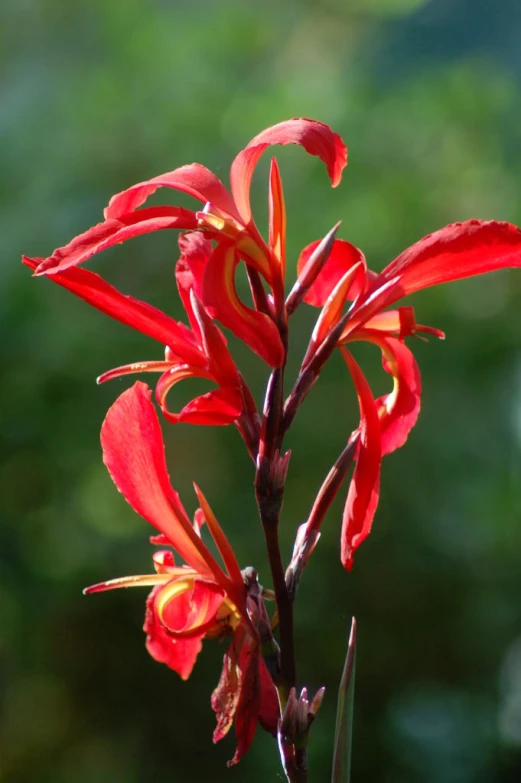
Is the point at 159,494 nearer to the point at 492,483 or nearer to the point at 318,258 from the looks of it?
the point at 318,258

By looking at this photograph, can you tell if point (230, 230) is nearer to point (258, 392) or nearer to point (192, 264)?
point (192, 264)

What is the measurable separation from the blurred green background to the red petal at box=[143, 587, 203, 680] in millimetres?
944

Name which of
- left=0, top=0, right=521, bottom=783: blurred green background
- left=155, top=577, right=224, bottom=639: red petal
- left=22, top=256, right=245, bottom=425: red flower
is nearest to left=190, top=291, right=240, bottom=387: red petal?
left=22, top=256, right=245, bottom=425: red flower

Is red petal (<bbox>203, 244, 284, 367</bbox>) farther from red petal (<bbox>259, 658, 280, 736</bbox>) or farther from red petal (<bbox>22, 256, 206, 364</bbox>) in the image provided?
red petal (<bbox>259, 658, 280, 736</bbox>)

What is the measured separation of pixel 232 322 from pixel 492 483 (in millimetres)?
1196

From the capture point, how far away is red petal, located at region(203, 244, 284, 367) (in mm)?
362

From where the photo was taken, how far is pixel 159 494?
0.40m

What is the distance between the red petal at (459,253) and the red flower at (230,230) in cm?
6

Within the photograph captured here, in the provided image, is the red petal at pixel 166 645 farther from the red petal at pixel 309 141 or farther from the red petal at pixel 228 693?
the red petal at pixel 309 141

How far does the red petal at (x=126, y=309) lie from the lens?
381 mm

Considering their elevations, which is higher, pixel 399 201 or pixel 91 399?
pixel 399 201

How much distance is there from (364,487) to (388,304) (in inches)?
3.5

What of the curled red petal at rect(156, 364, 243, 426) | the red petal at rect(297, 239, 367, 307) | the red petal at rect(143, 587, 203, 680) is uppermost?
the red petal at rect(297, 239, 367, 307)

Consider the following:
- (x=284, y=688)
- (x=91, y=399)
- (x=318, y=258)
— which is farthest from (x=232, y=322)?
(x=91, y=399)
